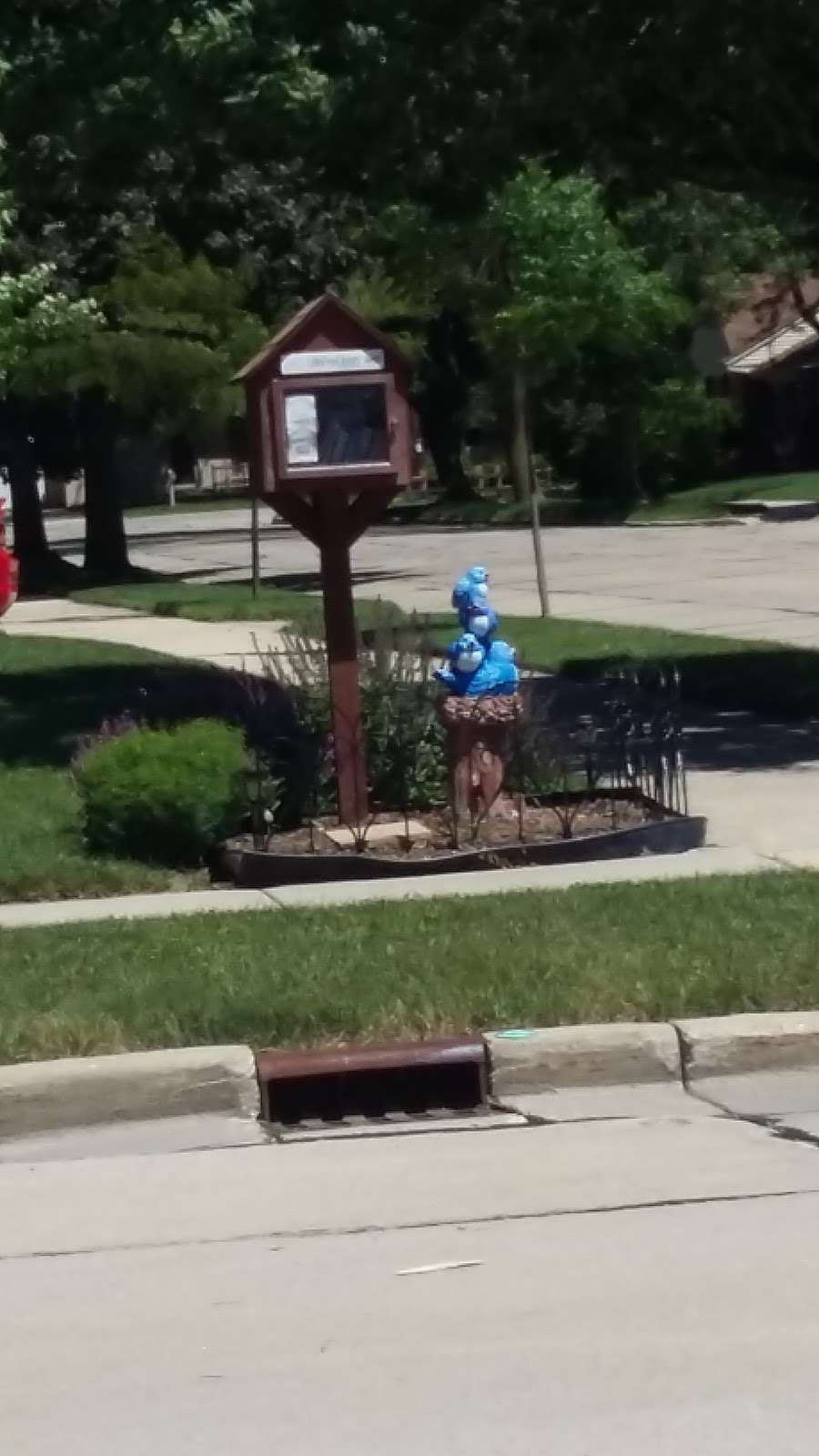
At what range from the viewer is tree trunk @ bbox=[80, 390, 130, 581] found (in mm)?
35000

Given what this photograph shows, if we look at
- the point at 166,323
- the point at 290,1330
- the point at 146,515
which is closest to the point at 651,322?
the point at 166,323

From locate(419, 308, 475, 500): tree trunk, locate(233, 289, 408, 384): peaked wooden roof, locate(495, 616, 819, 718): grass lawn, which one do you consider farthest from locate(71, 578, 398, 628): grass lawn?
locate(419, 308, 475, 500): tree trunk

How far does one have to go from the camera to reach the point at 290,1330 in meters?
5.41

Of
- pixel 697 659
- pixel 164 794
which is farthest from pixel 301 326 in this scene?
pixel 697 659

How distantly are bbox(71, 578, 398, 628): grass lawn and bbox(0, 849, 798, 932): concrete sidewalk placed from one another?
35.4ft

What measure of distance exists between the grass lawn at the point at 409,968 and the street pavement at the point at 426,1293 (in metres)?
0.53

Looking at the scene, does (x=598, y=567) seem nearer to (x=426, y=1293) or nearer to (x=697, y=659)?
(x=697, y=659)

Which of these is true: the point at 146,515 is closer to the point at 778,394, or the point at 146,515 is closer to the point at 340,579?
the point at 778,394

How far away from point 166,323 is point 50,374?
1496mm

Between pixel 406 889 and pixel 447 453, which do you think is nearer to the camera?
pixel 406 889

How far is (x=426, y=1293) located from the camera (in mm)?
5656

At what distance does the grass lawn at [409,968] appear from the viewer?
7754 millimetres

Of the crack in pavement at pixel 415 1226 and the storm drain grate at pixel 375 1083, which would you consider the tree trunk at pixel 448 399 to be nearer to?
the storm drain grate at pixel 375 1083

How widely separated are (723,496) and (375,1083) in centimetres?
4240
